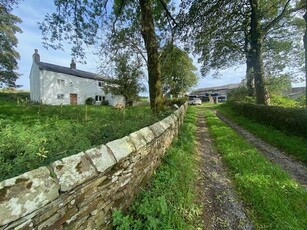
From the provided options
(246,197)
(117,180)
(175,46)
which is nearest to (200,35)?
(175,46)

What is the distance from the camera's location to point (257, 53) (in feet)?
47.9

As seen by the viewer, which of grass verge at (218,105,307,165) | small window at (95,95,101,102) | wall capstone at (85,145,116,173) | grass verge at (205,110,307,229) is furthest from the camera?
small window at (95,95,101,102)

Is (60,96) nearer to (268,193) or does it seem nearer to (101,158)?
(101,158)

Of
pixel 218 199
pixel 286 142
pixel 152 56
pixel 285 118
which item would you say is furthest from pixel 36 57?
pixel 218 199

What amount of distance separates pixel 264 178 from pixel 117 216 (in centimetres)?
366

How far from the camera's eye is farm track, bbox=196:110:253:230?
10.5 feet

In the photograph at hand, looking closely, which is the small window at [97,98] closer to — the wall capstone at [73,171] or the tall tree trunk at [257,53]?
the tall tree trunk at [257,53]

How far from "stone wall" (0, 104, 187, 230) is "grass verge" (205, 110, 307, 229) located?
226cm

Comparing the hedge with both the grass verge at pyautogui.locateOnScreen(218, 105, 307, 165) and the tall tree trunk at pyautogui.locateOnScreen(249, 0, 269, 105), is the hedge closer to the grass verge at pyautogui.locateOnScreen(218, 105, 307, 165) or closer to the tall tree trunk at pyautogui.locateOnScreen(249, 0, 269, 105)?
the grass verge at pyautogui.locateOnScreen(218, 105, 307, 165)

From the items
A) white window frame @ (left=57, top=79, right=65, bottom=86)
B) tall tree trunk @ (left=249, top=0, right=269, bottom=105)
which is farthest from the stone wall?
white window frame @ (left=57, top=79, right=65, bottom=86)

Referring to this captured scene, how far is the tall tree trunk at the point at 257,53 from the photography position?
1420 centimetres

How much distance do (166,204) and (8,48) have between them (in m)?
42.3

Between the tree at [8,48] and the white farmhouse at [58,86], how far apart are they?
4059mm

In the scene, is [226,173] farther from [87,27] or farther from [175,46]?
[87,27]
